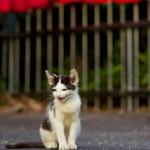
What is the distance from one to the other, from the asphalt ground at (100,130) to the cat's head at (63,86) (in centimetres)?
68

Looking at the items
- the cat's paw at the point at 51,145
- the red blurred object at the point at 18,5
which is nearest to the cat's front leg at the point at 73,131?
the cat's paw at the point at 51,145

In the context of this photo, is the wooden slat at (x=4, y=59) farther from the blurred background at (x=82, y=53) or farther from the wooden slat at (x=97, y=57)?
the wooden slat at (x=97, y=57)

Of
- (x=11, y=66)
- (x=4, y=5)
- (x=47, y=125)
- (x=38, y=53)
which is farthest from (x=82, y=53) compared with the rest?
(x=47, y=125)

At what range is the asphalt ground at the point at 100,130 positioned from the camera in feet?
15.2

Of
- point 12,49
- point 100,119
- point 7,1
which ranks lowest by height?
point 100,119

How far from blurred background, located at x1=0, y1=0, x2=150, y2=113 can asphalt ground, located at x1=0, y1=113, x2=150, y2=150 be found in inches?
33.1

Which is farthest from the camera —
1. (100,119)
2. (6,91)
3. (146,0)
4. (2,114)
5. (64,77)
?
(6,91)

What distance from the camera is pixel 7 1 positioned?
8398 mm

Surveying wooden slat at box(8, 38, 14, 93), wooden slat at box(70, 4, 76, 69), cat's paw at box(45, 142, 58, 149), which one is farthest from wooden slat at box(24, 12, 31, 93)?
cat's paw at box(45, 142, 58, 149)

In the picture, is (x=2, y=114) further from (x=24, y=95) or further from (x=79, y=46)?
(x=79, y=46)

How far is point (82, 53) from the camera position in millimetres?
9312

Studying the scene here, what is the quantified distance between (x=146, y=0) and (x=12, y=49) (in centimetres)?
351

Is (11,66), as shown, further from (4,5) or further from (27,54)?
(4,5)

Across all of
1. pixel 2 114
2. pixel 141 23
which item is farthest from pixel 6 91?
pixel 141 23
